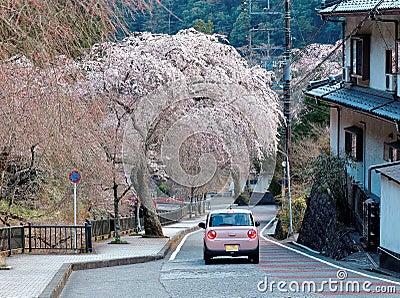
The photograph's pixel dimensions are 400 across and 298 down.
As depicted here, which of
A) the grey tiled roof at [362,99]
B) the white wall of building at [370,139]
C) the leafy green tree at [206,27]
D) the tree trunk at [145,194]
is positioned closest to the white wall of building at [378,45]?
the grey tiled roof at [362,99]

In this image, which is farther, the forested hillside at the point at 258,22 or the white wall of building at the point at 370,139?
the forested hillside at the point at 258,22

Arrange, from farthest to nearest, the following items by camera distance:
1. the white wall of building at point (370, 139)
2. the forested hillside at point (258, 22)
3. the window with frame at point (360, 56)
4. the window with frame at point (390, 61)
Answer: the forested hillside at point (258, 22) → the window with frame at point (360, 56) → the white wall of building at point (370, 139) → the window with frame at point (390, 61)

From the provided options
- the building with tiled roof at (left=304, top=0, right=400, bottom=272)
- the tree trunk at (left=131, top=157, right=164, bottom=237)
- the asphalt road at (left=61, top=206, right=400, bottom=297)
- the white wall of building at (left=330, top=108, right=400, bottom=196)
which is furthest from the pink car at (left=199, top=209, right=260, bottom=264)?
the tree trunk at (left=131, top=157, right=164, bottom=237)

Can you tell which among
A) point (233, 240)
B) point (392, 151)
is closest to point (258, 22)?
point (392, 151)

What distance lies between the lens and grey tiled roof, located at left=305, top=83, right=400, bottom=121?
1856cm

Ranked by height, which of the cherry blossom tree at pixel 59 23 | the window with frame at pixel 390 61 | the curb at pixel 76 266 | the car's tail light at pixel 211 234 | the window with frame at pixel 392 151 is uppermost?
the window with frame at pixel 390 61

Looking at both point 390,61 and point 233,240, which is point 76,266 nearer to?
point 233,240

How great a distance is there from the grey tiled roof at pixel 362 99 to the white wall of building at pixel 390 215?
2.28 m

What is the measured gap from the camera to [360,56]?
23.4 metres

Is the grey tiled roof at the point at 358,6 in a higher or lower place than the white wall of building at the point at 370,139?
higher

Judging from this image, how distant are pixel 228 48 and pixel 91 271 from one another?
15.0m

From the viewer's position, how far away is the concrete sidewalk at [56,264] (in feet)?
43.8

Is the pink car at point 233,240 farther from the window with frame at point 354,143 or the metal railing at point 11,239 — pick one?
the window with frame at point 354,143

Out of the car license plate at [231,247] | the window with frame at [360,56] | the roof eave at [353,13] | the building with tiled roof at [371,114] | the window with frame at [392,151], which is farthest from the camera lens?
the window with frame at [360,56]
